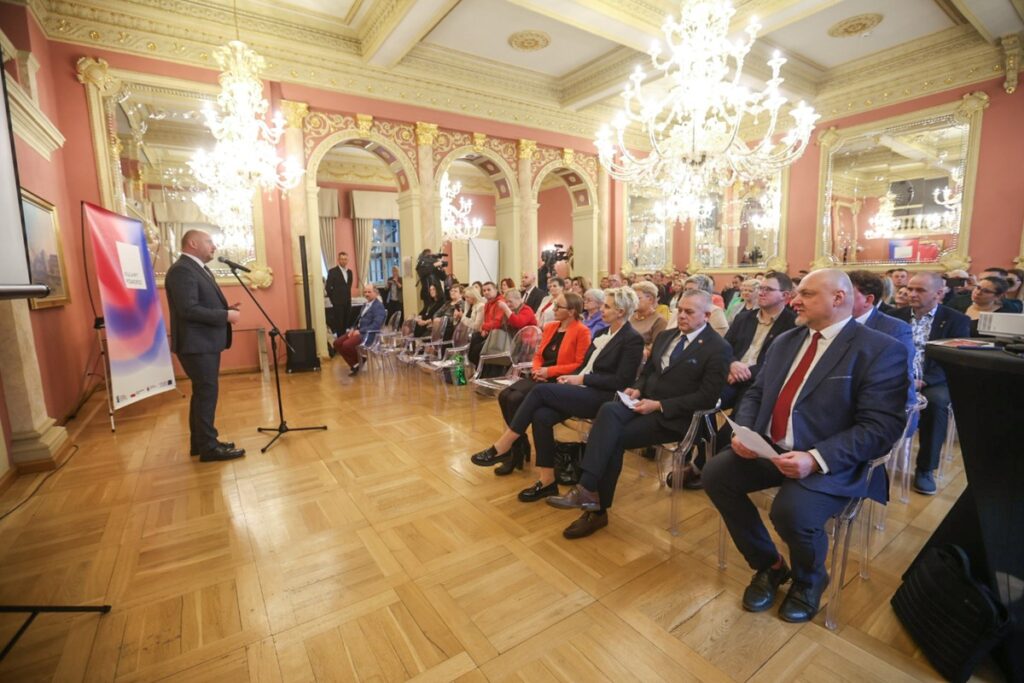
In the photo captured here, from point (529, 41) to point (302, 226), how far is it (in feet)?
12.7

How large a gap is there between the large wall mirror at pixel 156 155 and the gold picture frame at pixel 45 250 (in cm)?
135

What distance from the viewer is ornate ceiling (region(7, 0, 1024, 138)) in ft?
16.5

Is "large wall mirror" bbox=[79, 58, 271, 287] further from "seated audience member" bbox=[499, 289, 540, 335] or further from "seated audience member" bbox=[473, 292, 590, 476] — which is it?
"seated audience member" bbox=[473, 292, 590, 476]

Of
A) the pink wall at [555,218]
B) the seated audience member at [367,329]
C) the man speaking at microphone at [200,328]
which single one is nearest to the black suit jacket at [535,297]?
the seated audience member at [367,329]

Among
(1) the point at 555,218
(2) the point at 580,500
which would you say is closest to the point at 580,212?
(1) the point at 555,218

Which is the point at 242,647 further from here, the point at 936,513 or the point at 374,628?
the point at 936,513

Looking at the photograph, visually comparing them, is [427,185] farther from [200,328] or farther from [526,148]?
[200,328]

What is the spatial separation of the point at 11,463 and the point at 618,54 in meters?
7.57

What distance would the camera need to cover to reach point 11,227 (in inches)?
59.0

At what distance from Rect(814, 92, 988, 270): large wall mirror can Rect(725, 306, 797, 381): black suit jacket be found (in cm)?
575

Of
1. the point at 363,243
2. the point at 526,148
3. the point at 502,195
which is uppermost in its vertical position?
the point at 526,148

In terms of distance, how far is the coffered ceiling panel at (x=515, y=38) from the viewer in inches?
218

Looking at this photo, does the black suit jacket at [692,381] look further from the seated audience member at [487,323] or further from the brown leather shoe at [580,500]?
the seated audience member at [487,323]

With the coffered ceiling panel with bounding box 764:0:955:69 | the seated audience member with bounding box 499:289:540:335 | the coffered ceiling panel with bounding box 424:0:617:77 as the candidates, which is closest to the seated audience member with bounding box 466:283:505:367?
the seated audience member with bounding box 499:289:540:335
